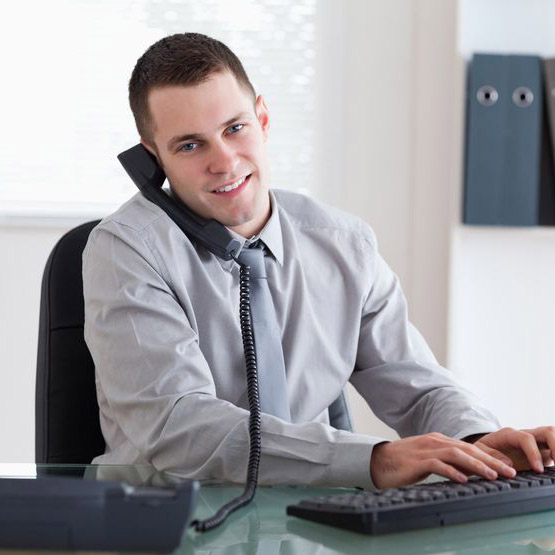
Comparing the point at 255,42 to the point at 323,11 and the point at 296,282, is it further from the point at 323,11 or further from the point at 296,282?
the point at 296,282

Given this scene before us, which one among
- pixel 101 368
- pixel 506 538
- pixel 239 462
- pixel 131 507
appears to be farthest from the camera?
pixel 101 368

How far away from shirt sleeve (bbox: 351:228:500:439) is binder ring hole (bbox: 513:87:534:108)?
3.59ft

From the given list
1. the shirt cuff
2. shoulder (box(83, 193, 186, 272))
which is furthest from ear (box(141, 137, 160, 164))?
the shirt cuff

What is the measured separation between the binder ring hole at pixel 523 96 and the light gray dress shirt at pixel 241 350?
1.10 m

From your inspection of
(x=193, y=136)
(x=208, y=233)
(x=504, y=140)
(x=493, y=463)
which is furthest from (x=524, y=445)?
(x=504, y=140)

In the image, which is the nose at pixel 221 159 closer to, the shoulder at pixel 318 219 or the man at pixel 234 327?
the man at pixel 234 327

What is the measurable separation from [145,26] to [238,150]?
1647mm

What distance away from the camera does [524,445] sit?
1.26 meters

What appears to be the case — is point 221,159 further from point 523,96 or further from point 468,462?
point 523,96

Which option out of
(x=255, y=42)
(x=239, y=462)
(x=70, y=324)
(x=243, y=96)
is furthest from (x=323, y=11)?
(x=239, y=462)

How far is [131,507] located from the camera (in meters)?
0.78

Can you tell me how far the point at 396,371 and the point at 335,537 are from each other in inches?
32.5

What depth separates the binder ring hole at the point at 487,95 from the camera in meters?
2.76

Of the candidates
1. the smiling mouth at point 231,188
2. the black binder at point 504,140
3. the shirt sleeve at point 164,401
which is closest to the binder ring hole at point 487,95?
the black binder at point 504,140
